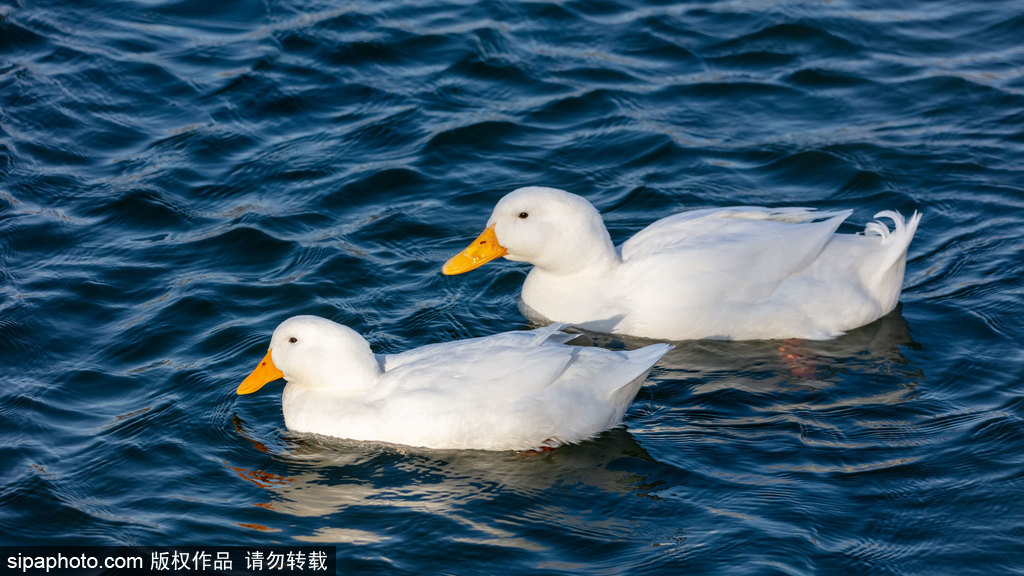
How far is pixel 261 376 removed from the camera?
22.7 feet

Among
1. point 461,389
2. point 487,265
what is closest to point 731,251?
point 487,265

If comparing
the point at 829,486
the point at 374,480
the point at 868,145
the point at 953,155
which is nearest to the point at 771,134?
the point at 868,145

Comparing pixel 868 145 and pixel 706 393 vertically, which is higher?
pixel 868 145

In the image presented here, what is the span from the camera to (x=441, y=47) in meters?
11.9

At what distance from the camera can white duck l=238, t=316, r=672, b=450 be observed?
255 inches

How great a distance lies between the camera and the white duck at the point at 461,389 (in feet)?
21.2

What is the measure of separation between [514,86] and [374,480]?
5887 millimetres

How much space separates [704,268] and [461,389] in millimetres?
2121

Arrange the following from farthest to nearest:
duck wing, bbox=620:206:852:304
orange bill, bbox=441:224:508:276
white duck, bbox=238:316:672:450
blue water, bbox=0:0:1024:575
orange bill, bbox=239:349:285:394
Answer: orange bill, bbox=441:224:508:276
duck wing, bbox=620:206:852:304
orange bill, bbox=239:349:285:394
white duck, bbox=238:316:672:450
blue water, bbox=0:0:1024:575

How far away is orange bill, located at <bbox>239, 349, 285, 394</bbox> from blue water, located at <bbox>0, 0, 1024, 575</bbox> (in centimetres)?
23

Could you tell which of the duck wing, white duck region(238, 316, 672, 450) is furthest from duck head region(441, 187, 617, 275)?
white duck region(238, 316, 672, 450)

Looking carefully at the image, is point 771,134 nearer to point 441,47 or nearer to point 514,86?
point 514,86

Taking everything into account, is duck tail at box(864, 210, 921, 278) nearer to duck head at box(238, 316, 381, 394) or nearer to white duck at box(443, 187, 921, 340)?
white duck at box(443, 187, 921, 340)

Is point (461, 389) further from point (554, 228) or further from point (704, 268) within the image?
point (704, 268)
